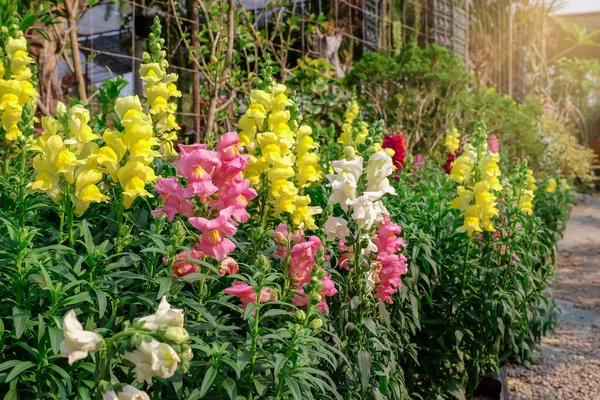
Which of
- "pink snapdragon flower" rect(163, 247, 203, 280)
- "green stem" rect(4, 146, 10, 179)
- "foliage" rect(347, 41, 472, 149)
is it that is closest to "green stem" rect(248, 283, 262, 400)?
"pink snapdragon flower" rect(163, 247, 203, 280)

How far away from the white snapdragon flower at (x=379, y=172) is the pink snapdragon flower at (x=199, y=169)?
1.77 ft

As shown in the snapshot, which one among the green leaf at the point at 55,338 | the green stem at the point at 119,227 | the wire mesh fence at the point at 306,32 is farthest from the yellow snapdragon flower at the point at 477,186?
the wire mesh fence at the point at 306,32

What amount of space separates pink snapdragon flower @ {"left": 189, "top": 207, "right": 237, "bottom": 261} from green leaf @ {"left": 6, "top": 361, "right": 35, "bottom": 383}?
1.69ft

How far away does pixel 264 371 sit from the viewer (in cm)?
177

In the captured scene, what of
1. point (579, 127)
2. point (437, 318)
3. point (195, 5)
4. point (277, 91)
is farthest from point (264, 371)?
point (579, 127)

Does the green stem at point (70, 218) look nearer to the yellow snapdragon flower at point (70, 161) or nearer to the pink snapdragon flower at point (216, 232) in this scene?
the yellow snapdragon flower at point (70, 161)

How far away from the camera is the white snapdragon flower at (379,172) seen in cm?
212

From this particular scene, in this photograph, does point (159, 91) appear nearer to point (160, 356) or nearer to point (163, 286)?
point (163, 286)

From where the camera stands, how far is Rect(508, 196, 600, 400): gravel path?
12.2 feet

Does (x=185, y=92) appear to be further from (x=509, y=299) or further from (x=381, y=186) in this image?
(x=381, y=186)

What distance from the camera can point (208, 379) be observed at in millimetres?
1526

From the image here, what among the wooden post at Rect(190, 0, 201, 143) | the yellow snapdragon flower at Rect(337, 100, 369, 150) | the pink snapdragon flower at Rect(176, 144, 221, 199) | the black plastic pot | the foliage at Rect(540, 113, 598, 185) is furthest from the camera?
the foliage at Rect(540, 113, 598, 185)

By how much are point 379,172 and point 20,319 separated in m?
1.12

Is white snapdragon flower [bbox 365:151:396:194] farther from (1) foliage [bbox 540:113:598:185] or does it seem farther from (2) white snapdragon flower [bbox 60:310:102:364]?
(1) foliage [bbox 540:113:598:185]
